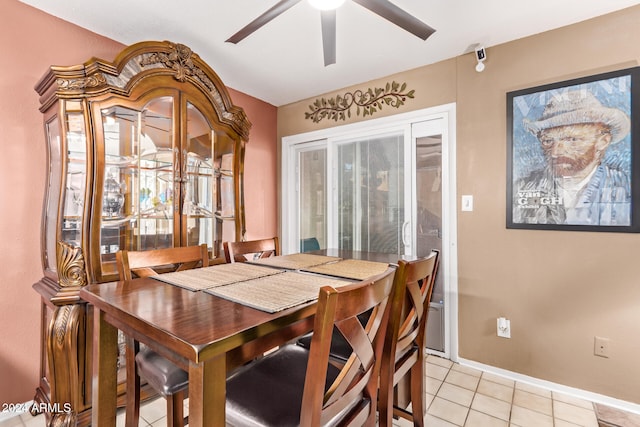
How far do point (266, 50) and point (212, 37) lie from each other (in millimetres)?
404

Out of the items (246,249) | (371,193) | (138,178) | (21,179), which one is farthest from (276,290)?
(371,193)

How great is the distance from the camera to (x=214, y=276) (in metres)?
1.49

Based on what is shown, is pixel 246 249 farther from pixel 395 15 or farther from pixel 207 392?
pixel 395 15

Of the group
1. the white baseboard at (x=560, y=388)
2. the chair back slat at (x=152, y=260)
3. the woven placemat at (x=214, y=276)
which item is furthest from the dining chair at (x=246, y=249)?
the white baseboard at (x=560, y=388)

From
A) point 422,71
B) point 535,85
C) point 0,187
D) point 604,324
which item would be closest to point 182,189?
point 0,187

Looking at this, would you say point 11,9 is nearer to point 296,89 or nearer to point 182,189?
point 182,189

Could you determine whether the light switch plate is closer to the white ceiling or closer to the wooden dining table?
the white ceiling

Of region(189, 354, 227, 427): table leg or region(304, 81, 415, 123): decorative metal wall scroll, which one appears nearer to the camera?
region(189, 354, 227, 427): table leg

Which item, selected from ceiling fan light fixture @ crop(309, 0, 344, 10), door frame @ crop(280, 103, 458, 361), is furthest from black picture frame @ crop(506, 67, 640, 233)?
ceiling fan light fixture @ crop(309, 0, 344, 10)

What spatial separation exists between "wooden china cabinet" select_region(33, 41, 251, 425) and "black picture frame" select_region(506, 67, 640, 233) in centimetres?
223

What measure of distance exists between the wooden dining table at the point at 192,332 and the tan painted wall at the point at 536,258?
1.84 metres

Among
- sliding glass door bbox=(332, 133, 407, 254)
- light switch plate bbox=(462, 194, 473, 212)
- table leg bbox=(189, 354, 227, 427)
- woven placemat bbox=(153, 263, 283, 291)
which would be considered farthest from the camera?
sliding glass door bbox=(332, 133, 407, 254)

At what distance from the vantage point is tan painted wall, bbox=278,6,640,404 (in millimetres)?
1934

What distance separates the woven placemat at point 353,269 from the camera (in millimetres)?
1507
